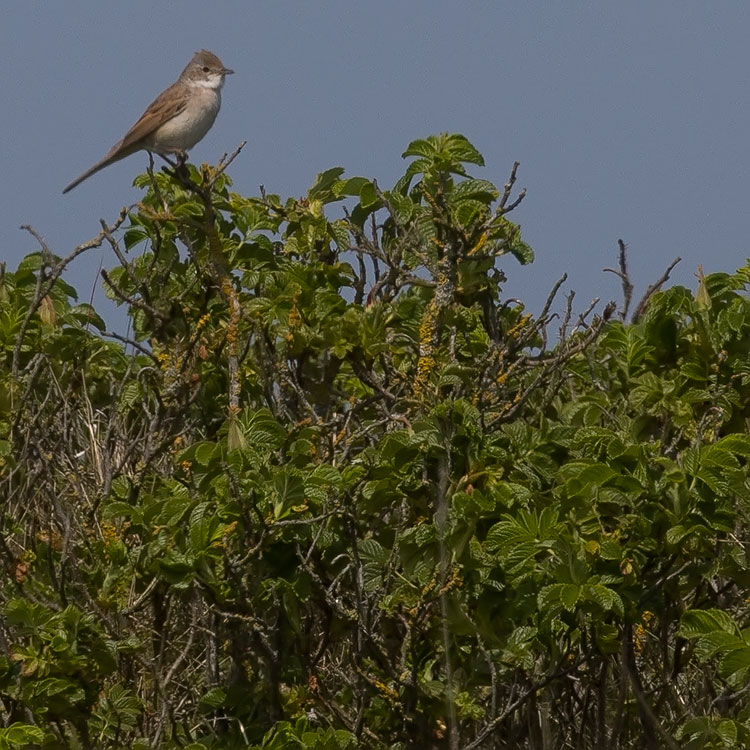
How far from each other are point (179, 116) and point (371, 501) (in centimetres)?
646

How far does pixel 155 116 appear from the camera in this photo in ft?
31.2

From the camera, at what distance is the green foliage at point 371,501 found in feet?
11.0

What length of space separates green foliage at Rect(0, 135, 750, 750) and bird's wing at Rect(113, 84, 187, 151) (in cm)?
458

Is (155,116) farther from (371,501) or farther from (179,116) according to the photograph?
(371,501)

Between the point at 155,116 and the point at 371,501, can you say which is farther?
the point at 155,116

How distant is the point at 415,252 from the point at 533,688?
1.41 metres

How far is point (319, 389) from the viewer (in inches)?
178

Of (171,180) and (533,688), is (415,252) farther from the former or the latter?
(533,688)

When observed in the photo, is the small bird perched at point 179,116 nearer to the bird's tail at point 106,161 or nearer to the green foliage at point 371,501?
the bird's tail at point 106,161

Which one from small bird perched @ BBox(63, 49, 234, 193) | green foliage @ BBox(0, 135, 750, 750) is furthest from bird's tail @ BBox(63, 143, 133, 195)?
green foliage @ BBox(0, 135, 750, 750)

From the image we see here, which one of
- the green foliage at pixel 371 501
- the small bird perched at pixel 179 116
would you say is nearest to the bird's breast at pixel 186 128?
the small bird perched at pixel 179 116

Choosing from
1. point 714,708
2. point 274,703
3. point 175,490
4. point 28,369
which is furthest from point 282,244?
point 714,708

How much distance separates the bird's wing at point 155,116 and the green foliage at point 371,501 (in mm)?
4576

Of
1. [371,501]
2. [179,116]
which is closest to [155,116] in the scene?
[179,116]
